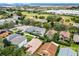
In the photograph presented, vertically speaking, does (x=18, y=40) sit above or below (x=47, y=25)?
below

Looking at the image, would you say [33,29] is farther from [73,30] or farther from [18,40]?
[73,30]

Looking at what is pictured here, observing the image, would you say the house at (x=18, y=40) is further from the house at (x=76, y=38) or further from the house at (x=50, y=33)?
the house at (x=76, y=38)

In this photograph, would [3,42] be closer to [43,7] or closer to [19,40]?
[19,40]

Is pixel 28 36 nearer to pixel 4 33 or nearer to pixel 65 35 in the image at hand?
pixel 4 33

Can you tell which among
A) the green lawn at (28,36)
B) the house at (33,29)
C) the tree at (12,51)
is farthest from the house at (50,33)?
the tree at (12,51)

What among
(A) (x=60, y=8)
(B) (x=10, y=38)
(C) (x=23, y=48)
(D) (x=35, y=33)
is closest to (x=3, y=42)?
(B) (x=10, y=38)

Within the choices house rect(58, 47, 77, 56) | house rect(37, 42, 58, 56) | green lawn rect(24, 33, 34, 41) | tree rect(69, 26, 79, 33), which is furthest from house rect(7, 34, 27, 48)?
tree rect(69, 26, 79, 33)

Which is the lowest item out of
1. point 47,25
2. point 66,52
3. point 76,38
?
point 66,52

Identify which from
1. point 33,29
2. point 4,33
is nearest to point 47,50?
point 33,29

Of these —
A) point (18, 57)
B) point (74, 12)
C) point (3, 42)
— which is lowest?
A: point (18, 57)
